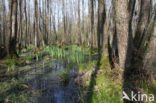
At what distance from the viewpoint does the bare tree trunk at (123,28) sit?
2.67m

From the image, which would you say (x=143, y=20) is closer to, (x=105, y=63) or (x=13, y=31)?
(x=105, y=63)

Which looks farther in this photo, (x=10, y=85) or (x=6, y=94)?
(x=10, y=85)

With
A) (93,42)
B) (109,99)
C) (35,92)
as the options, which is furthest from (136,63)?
(93,42)

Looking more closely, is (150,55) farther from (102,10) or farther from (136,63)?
(102,10)

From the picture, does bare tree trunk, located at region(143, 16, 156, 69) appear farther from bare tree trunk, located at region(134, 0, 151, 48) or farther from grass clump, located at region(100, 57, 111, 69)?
grass clump, located at region(100, 57, 111, 69)

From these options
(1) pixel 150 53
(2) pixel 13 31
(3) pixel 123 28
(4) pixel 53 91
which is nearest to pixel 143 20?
(3) pixel 123 28

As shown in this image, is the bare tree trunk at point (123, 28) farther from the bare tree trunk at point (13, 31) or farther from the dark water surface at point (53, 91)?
the bare tree trunk at point (13, 31)

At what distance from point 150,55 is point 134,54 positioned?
0.41m

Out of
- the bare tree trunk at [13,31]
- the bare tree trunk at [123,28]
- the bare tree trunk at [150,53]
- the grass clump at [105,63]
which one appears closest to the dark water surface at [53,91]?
the grass clump at [105,63]

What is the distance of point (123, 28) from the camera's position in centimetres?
274

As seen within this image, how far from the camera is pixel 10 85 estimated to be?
3643mm

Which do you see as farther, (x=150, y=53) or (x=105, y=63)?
(x=105, y=63)

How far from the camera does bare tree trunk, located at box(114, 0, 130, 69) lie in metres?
2.67

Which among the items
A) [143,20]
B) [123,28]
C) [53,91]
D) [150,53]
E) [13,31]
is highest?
[143,20]
